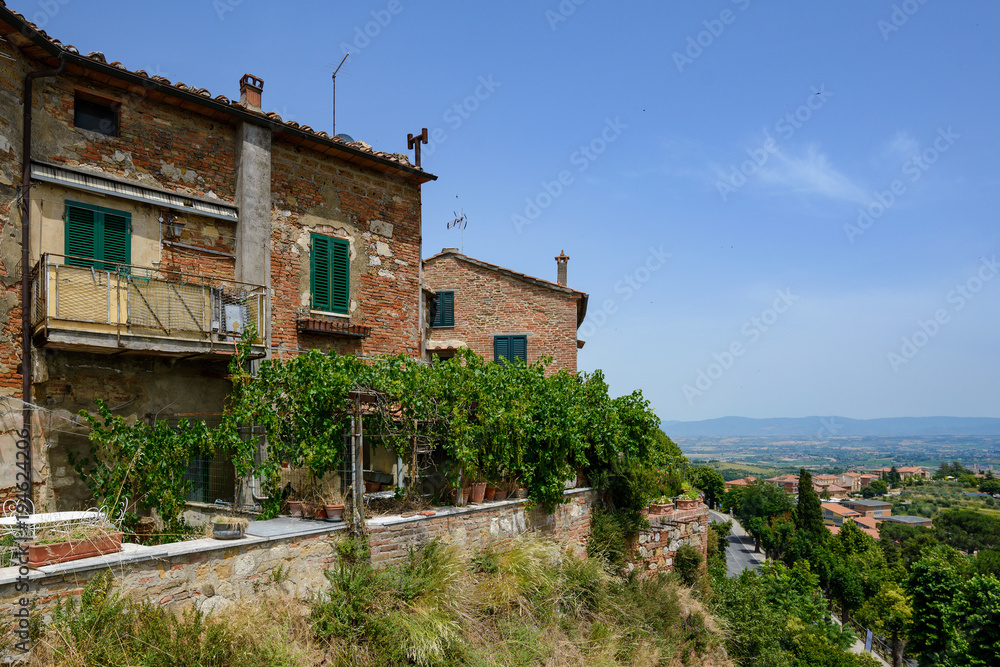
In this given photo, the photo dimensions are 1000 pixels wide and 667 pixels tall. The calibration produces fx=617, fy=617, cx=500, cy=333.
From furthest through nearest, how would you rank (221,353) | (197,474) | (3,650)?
1. (197,474)
2. (221,353)
3. (3,650)

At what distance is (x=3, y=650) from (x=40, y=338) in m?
5.16

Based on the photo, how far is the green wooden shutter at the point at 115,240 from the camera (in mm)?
9836

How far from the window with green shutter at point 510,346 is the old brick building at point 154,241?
8.81 meters

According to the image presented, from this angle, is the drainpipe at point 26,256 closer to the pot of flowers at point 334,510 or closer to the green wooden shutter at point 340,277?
the pot of flowers at point 334,510

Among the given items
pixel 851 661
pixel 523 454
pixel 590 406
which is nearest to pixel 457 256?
pixel 590 406

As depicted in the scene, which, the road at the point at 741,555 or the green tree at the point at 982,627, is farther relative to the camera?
the road at the point at 741,555

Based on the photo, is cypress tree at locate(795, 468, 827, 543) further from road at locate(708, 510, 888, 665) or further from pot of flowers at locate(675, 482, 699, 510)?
pot of flowers at locate(675, 482, 699, 510)

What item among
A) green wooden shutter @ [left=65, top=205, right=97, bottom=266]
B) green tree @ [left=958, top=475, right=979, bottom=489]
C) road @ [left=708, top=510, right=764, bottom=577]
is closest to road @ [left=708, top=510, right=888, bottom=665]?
road @ [left=708, top=510, right=764, bottom=577]

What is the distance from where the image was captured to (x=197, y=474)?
10836 mm

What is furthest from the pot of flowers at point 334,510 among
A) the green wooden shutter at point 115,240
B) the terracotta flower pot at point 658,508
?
the terracotta flower pot at point 658,508

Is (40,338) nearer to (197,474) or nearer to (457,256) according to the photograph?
(197,474)

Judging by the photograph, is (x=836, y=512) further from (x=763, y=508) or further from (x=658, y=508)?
(x=658, y=508)

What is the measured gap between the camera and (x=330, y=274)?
1250 cm

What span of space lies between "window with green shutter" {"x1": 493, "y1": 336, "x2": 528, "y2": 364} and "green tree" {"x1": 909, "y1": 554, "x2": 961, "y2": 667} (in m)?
17.3
